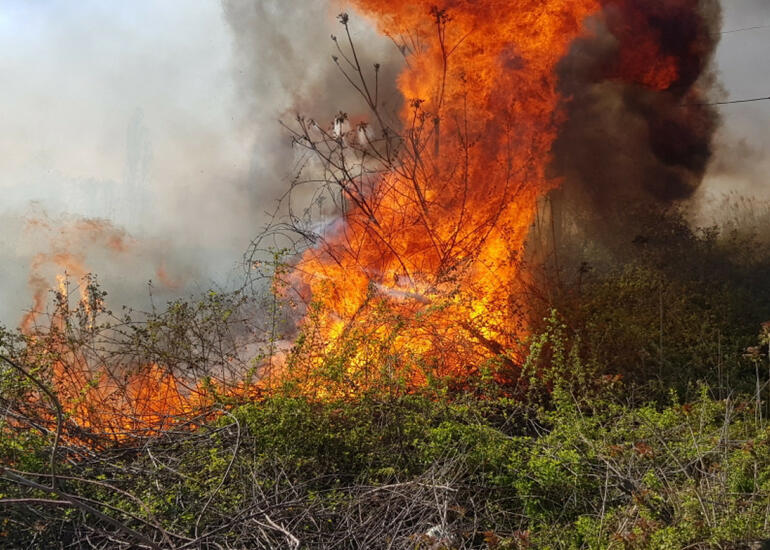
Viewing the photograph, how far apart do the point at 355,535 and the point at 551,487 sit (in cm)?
149

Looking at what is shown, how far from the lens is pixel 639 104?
30.0 ft

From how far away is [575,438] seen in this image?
17.7ft

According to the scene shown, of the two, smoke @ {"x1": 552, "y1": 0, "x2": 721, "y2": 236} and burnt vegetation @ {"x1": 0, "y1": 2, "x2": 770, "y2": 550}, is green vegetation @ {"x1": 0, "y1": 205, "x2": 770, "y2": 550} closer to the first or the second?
burnt vegetation @ {"x1": 0, "y1": 2, "x2": 770, "y2": 550}

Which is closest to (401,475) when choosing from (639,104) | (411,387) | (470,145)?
(411,387)

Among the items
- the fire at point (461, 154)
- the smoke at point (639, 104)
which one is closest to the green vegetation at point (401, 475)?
the fire at point (461, 154)

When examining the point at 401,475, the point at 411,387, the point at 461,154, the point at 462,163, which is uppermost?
the point at 461,154

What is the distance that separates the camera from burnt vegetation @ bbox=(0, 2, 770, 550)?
450 cm

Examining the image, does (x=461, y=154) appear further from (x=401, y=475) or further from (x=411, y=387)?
(x=401, y=475)

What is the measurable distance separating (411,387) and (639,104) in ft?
16.2

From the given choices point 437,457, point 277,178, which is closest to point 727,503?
point 437,457

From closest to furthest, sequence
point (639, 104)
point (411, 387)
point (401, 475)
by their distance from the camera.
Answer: point (401, 475)
point (411, 387)
point (639, 104)

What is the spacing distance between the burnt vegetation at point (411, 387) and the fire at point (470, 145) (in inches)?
2.1

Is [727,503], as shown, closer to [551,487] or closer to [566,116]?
[551,487]

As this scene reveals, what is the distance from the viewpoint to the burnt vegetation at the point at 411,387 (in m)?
4.50
